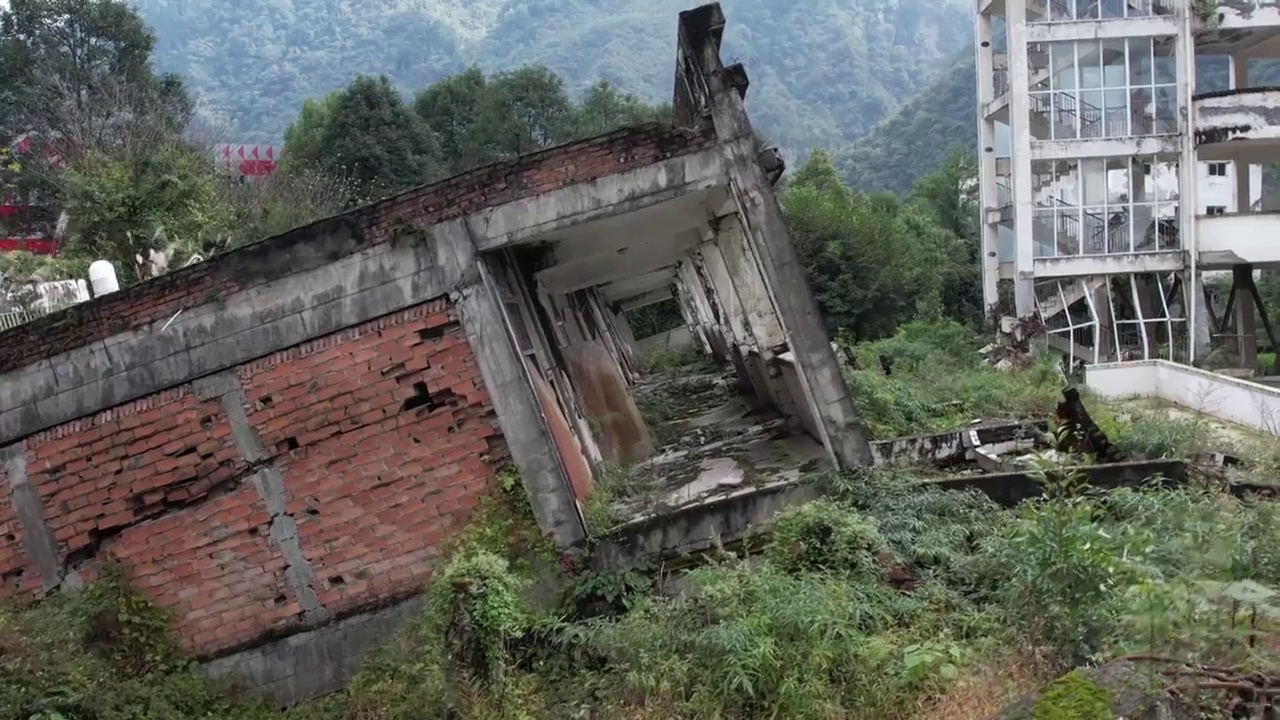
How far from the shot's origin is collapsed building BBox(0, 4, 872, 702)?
6676 mm

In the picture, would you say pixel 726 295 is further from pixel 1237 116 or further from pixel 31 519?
pixel 1237 116

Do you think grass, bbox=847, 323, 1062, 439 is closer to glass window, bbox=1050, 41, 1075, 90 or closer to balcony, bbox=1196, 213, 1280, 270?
balcony, bbox=1196, 213, 1280, 270

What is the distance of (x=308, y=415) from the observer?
268 inches

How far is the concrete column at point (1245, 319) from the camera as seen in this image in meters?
19.0

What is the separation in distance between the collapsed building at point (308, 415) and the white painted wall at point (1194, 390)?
10.0 meters

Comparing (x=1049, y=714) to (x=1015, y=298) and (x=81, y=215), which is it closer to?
(x=81, y=215)

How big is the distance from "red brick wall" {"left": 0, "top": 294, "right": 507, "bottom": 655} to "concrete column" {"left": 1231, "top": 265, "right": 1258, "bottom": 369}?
19.0m

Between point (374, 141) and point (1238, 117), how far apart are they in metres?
22.8

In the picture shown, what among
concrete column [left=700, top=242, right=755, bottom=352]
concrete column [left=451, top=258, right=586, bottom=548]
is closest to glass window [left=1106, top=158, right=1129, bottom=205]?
concrete column [left=700, top=242, right=755, bottom=352]

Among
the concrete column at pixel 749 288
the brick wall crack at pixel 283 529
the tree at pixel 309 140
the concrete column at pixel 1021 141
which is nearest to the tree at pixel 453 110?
the tree at pixel 309 140

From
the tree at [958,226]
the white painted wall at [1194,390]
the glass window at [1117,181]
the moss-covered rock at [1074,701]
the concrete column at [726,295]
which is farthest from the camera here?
the tree at [958,226]

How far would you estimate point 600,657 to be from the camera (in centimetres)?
563

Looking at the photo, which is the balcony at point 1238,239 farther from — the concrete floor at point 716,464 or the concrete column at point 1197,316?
the concrete floor at point 716,464

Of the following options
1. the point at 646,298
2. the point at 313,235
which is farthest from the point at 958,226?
the point at 313,235
